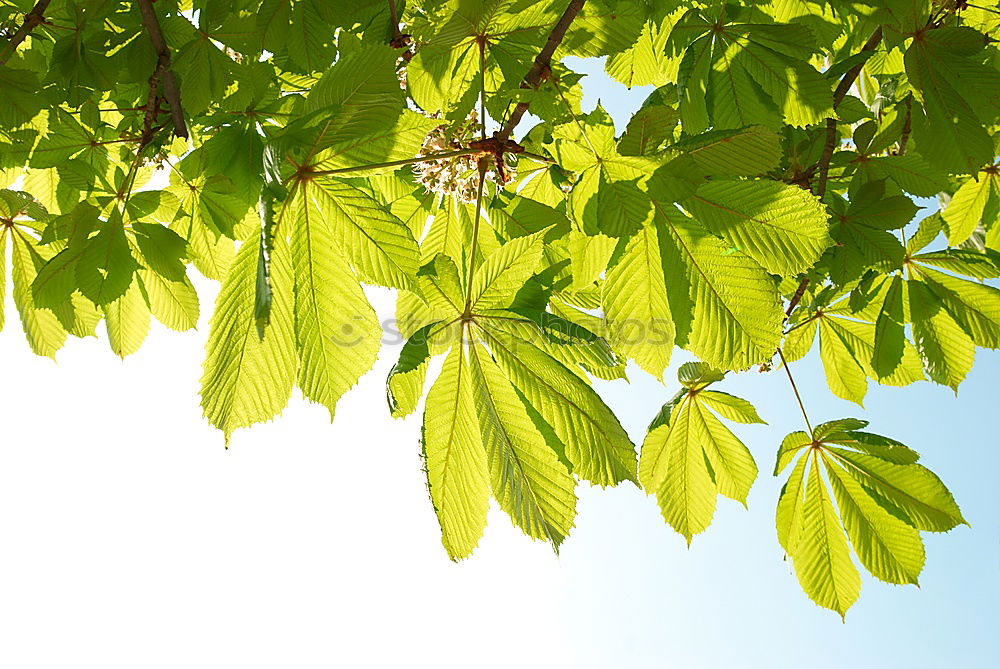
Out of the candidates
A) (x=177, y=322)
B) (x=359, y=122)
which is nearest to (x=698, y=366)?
(x=359, y=122)

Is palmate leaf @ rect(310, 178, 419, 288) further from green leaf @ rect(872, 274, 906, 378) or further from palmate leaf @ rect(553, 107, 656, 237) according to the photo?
green leaf @ rect(872, 274, 906, 378)

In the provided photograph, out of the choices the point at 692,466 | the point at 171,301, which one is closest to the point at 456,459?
the point at 692,466

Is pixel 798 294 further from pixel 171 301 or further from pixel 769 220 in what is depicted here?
pixel 171 301

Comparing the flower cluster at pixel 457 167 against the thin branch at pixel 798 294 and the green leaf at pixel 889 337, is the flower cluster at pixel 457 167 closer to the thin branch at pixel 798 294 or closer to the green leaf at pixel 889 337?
the thin branch at pixel 798 294

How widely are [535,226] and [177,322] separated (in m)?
1.20

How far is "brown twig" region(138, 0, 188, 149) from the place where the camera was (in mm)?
1455

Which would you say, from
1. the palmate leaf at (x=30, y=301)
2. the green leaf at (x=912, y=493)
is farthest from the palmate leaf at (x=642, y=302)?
the palmate leaf at (x=30, y=301)

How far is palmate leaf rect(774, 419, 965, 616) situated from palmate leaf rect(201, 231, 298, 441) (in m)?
1.35

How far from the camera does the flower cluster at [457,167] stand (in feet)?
4.23

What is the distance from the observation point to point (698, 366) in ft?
5.83

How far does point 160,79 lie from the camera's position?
60.5 inches

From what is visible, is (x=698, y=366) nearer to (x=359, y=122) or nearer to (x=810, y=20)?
(x=810, y=20)

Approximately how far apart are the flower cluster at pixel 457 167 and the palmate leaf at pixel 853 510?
3.54ft

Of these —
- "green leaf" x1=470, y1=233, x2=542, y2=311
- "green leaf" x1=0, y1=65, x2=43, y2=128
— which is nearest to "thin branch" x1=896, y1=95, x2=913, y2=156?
"green leaf" x1=470, y1=233, x2=542, y2=311
